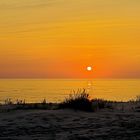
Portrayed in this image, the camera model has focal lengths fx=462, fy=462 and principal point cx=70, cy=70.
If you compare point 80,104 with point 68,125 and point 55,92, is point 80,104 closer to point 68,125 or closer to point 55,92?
point 68,125

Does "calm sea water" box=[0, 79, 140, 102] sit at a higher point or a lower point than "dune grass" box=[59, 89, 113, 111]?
higher

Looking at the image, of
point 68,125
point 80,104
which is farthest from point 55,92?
point 68,125

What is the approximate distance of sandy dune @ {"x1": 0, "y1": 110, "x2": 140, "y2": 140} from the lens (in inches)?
421

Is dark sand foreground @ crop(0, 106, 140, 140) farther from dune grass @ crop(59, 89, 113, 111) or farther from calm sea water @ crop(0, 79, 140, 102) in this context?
calm sea water @ crop(0, 79, 140, 102)

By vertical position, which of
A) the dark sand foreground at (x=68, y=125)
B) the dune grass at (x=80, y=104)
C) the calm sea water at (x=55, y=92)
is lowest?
the dark sand foreground at (x=68, y=125)

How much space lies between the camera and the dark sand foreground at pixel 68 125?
10688mm

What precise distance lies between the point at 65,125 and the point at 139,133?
202cm

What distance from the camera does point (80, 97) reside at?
16.3 metres

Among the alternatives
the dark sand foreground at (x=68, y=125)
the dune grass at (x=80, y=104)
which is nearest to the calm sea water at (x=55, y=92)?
the dune grass at (x=80, y=104)

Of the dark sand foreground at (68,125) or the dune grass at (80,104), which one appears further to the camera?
the dune grass at (80,104)

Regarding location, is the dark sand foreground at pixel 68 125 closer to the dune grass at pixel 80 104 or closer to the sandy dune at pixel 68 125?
the sandy dune at pixel 68 125

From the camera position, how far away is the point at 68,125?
12.1 m

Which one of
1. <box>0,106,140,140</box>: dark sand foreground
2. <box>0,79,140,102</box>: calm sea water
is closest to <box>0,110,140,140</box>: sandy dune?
<box>0,106,140,140</box>: dark sand foreground

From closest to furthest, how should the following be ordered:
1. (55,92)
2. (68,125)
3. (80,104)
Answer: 1. (68,125)
2. (80,104)
3. (55,92)
